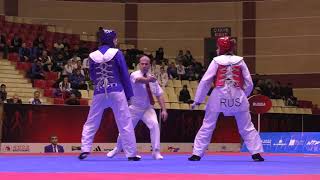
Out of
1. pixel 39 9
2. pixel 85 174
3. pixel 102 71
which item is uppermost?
pixel 39 9

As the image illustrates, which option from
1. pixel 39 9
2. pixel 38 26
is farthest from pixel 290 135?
pixel 39 9

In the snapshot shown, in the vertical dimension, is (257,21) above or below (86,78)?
above

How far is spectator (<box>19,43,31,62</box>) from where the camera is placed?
63.9ft

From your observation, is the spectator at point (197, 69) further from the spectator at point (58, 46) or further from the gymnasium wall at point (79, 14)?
the spectator at point (58, 46)

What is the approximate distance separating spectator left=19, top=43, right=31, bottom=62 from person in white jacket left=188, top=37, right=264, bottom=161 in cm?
1196

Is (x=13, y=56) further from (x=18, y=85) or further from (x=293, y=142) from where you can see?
(x=293, y=142)

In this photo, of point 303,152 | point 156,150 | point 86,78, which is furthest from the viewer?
point 86,78

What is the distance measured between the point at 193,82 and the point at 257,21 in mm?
5825

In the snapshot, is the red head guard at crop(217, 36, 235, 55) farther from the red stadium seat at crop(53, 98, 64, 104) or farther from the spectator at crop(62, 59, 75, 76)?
the spectator at crop(62, 59, 75, 76)

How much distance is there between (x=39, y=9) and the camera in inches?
1013

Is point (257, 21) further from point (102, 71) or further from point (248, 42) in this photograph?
point (102, 71)

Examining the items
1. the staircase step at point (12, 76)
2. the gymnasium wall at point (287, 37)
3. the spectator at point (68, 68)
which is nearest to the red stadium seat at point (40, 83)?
the staircase step at point (12, 76)

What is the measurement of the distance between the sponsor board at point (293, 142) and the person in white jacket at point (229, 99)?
4.45m

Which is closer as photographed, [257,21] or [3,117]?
[3,117]
